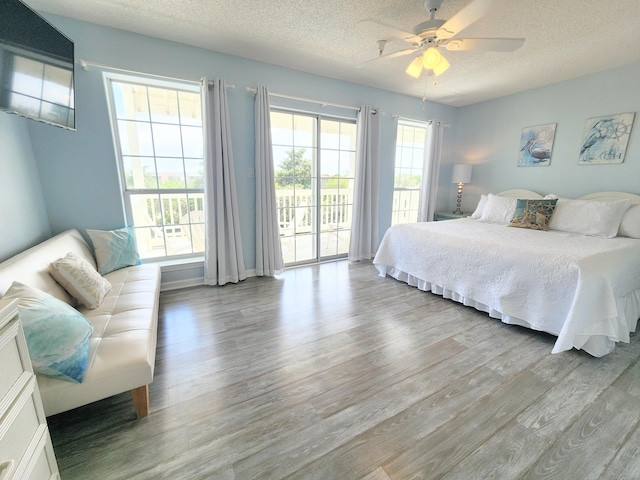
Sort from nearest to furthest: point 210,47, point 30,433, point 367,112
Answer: point 30,433
point 210,47
point 367,112

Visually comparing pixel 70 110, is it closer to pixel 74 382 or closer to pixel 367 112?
pixel 74 382

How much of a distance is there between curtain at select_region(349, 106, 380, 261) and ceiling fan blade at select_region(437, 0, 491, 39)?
72.1 inches

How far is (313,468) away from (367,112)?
3.86 meters

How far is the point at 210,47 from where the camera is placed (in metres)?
2.71

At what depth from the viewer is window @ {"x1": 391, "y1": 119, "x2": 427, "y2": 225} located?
4.46 meters

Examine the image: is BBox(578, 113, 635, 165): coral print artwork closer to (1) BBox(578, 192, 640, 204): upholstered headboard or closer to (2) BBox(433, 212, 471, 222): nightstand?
(1) BBox(578, 192, 640, 204): upholstered headboard

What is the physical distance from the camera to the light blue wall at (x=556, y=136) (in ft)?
10.0

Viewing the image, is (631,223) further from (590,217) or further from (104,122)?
(104,122)

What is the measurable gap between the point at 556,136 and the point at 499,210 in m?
1.28

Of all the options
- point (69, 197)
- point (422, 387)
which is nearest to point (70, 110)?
point (69, 197)

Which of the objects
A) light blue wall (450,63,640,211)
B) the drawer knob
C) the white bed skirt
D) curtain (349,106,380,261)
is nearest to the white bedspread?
the white bed skirt

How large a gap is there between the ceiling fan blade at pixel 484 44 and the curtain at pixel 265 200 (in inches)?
75.6

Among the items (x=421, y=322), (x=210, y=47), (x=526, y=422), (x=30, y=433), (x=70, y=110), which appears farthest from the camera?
(x=210, y=47)

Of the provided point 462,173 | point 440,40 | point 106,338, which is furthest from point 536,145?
point 106,338
